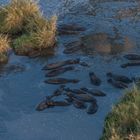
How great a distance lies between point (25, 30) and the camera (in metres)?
23.5

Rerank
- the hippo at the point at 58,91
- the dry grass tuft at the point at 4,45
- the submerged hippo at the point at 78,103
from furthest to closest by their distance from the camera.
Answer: the dry grass tuft at the point at 4,45 → the hippo at the point at 58,91 → the submerged hippo at the point at 78,103

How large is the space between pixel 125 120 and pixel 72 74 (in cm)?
616

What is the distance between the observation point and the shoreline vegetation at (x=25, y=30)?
2203 cm

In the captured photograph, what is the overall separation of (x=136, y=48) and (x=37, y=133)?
7351 millimetres

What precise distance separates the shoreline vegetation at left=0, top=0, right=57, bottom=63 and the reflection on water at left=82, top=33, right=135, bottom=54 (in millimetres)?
1681

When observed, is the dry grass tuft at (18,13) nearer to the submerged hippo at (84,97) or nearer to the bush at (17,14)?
the bush at (17,14)

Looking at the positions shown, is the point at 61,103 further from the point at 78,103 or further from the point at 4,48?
the point at 4,48

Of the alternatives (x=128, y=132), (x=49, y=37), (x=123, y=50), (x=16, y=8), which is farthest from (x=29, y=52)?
(x=128, y=132)

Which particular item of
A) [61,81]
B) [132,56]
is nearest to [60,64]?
[61,81]

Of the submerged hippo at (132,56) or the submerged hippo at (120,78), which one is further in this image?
the submerged hippo at (132,56)

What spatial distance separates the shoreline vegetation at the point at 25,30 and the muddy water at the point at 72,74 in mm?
557

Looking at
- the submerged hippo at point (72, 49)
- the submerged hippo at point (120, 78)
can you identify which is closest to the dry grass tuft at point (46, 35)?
the submerged hippo at point (72, 49)

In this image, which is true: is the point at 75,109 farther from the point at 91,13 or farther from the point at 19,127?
the point at 91,13

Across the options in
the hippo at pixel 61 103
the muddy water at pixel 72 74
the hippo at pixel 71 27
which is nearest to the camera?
the muddy water at pixel 72 74
